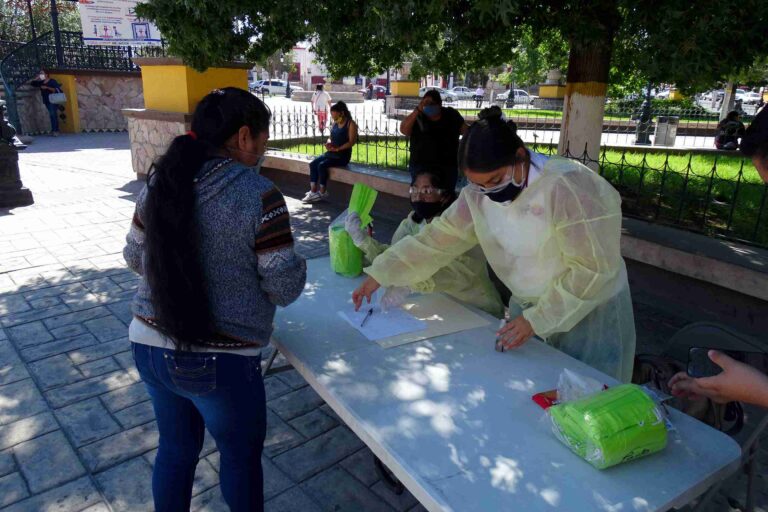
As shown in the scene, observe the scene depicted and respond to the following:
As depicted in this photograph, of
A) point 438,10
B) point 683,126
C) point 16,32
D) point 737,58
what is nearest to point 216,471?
point 438,10

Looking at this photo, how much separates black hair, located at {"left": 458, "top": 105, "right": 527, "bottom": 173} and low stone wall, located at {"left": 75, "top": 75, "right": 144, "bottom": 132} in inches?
648

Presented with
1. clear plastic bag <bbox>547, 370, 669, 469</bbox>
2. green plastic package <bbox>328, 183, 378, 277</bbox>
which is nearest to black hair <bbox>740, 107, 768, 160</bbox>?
clear plastic bag <bbox>547, 370, 669, 469</bbox>

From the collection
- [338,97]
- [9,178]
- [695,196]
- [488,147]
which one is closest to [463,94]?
[338,97]

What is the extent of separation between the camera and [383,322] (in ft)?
7.29

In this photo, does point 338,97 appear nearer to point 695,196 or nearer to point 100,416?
point 695,196

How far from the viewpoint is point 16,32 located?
24.8 meters

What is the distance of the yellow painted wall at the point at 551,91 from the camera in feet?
80.3

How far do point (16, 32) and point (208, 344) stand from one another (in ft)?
97.1

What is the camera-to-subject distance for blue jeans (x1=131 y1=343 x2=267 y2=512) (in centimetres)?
158

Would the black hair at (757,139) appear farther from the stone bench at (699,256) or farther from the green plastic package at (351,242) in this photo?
the stone bench at (699,256)

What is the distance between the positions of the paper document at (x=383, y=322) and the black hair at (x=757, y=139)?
118 cm

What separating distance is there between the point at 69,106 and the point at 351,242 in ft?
51.5

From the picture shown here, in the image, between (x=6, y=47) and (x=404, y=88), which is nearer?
(x=6, y=47)

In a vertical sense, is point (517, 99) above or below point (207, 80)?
below
